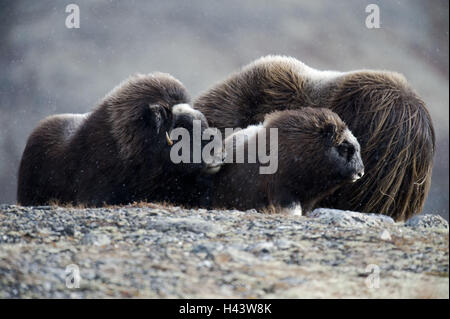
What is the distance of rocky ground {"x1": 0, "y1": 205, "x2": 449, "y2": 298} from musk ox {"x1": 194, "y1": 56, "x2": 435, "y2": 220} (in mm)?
1061

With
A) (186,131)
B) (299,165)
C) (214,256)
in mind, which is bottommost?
(214,256)

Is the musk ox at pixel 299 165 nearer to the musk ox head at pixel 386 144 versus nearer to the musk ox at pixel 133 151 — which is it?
the musk ox at pixel 133 151

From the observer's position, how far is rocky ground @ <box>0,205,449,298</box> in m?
2.26

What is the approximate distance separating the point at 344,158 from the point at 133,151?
1191mm

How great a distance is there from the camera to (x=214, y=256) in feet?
8.27

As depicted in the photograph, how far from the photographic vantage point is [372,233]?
113 inches

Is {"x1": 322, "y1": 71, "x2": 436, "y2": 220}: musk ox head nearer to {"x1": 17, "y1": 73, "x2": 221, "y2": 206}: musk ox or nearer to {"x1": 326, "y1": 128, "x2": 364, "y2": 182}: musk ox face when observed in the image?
{"x1": 326, "y1": 128, "x2": 364, "y2": 182}: musk ox face

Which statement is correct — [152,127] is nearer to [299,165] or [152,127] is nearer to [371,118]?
[299,165]

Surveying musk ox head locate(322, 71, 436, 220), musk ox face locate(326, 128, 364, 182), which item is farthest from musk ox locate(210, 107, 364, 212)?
musk ox head locate(322, 71, 436, 220)

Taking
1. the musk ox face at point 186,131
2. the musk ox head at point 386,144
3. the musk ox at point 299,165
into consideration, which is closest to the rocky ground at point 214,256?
the musk ox at point 299,165

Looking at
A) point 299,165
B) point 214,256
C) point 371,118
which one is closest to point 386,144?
point 371,118
